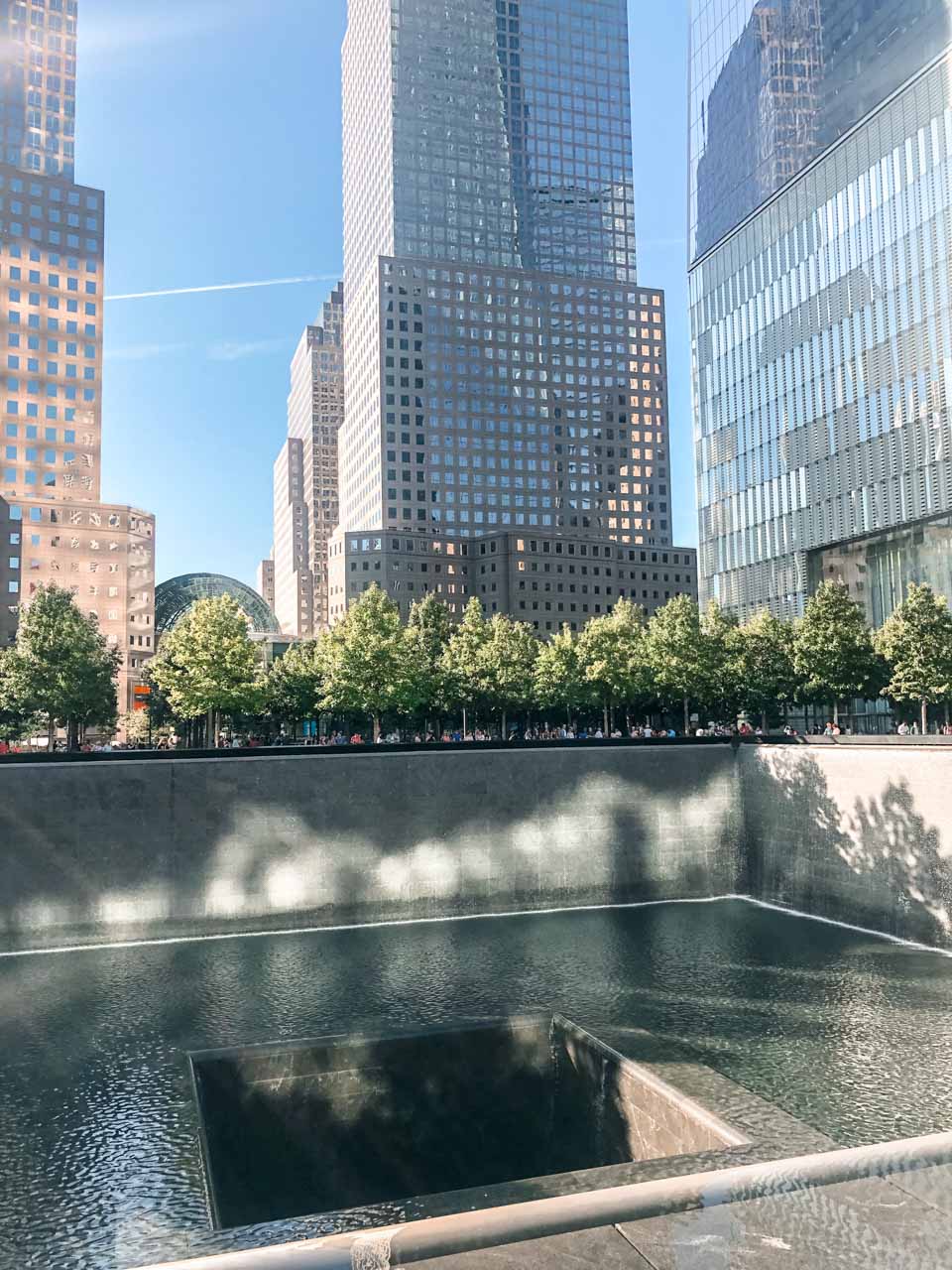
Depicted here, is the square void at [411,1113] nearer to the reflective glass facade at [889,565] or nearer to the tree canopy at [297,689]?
the tree canopy at [297,689]

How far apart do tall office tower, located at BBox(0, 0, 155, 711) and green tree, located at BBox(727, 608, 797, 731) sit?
83.7 metres

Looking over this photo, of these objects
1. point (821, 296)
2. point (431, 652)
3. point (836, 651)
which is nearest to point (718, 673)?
point (836, 651)

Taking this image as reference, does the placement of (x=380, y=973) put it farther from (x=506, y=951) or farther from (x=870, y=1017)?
(x=870, y=1017)

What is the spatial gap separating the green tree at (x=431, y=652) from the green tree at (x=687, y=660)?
1927 cm

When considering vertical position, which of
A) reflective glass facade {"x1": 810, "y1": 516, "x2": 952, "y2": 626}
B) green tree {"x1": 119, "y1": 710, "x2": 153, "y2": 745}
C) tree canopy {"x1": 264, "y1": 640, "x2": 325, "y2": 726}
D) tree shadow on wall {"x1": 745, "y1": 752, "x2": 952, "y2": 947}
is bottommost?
tree shadow on wall {"x1": 745, "y1": 752, "x2": 952, "y2": 947}

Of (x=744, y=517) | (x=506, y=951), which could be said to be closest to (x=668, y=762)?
(x=506, y=951)

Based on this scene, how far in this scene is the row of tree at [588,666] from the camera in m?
77.0

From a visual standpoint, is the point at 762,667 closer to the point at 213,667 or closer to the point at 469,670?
the point at 469,670

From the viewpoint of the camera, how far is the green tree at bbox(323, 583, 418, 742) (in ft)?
277

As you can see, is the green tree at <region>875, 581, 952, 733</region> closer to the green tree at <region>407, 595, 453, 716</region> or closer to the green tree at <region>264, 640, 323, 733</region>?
the green tree at <region>407, 595, 453, 716</region>

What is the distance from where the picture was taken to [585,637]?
92500mm

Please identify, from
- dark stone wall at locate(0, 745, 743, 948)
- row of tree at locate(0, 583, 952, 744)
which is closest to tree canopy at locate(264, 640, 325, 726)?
row of tree at locate(0, 583, 952, 744)

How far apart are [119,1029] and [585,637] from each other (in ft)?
218

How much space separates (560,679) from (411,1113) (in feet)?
223
